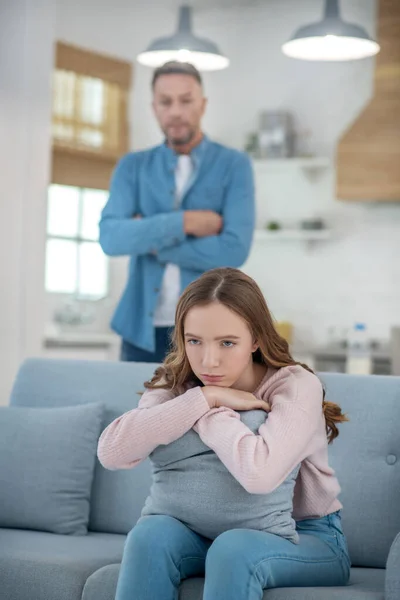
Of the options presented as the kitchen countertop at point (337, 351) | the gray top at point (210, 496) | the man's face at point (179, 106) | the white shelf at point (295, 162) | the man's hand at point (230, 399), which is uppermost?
the white shelf at point (295, 162)

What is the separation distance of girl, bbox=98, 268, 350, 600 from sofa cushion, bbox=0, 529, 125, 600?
0.34 metres

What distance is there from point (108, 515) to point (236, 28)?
511cm

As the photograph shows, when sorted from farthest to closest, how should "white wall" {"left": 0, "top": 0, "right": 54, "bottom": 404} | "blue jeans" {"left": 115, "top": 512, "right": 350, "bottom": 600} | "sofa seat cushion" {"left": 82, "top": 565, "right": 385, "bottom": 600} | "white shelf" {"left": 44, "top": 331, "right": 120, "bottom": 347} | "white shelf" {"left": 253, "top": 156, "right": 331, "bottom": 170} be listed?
"white shelf" {"left": 253, "top": 156, "right": 331, "bottom": 170}
"white shelf" {"left": 44, "top": 331, "right": 120, "bottom": 347}
"white wall" {"left": 0, "top": 0, "right": 54, "bottom": 404}
"sofa seat cushion" {"left": 82, "top": 565, "right": 385, "bottom": 600}
"blue jeans" {"left": 115, "top": 512, "right": 350, "bottom": 600}

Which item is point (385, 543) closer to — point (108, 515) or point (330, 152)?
point (108, 515)

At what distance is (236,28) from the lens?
23.1ft

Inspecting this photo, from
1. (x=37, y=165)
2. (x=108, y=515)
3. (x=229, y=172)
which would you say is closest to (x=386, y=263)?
(x=37, y=165)

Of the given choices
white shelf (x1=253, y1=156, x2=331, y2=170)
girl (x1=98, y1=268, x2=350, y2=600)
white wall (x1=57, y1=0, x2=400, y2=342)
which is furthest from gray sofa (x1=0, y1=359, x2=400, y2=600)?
white shelf (x1=253, y1=156, x2=331, y2=170)

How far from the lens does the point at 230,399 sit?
1884 mm

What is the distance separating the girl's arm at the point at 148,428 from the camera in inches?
73.4

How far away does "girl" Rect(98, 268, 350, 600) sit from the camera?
176 centimetres

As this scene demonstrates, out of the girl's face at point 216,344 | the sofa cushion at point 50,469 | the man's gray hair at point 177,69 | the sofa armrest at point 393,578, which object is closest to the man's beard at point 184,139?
the man's gray hair at point 177,69

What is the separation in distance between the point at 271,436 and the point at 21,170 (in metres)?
2.97

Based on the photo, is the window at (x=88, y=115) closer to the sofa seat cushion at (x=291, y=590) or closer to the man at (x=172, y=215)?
the man at (x=172, y=215)

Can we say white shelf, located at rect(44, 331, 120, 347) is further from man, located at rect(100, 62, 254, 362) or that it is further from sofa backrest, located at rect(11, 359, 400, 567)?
sofa backrest, located at rect(11, 359, 400, 567)
